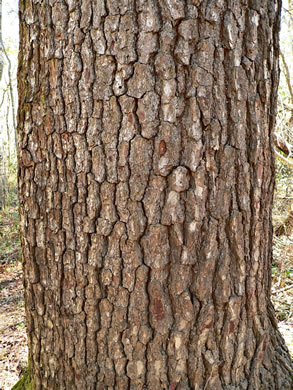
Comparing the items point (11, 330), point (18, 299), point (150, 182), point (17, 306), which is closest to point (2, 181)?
point (18, 299)

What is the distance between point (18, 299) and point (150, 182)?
136 inches

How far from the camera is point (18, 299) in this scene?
4152 millimetres

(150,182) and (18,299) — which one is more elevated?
(150,182)

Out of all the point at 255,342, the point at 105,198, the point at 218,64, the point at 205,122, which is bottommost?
the point at 255,342

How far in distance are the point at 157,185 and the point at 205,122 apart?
31 cm

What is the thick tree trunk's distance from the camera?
132cm

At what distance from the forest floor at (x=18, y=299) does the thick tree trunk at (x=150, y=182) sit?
1378 millimetres

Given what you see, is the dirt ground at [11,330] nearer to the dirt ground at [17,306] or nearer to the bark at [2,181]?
the dirt ground at [17,306]

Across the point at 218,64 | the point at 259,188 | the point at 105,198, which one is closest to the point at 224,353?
the point at 259,188

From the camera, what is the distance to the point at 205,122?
53.2 inches

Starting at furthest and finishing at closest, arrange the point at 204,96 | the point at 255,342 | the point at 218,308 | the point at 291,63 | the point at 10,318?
1. the point at 291,63
2. the point at 10,318
3. the point at 255,342
4. the point at 218,308
5. the point at 204,96

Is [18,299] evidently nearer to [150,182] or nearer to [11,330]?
[11,330]

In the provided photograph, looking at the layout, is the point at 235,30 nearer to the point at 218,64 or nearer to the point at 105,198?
the point at 218,64

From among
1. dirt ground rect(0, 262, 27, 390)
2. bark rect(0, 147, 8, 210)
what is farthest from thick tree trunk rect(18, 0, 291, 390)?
bark rect(0, 147, 8, 210)
